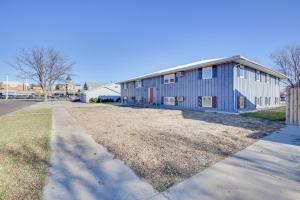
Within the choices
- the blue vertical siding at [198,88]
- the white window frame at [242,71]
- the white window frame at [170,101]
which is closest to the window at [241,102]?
the blue vertical siding at [198,88]

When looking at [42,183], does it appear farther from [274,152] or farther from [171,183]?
[274,152]

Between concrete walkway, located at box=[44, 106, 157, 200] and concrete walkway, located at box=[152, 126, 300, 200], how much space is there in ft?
1.76

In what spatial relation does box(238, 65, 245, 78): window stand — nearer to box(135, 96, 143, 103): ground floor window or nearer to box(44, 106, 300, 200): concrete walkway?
box(44, 106, 300, 200): concrete walkway

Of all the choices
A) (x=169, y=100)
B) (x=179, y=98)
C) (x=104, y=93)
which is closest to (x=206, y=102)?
(x=179, y=98)

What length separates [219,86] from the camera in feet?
51.9

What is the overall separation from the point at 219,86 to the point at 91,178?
46.1 ft

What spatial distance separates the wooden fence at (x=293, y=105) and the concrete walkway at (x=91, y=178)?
882 cm

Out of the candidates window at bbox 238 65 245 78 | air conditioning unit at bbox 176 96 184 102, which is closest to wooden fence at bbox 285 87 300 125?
window at bbox 238 65 245 78

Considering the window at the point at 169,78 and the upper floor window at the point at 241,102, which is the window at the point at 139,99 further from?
the upper floor window at the point at 241,102

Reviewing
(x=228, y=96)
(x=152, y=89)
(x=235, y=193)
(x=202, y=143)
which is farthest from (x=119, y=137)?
(x=152, y=89)

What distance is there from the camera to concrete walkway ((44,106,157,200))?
10.2 ft

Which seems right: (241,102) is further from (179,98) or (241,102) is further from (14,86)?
(14,86)

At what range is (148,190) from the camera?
3.20 m

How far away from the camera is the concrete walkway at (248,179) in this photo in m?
3.01
